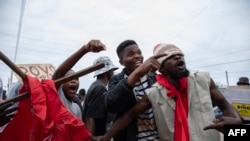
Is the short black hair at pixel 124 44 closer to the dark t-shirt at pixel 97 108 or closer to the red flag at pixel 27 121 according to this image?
the dark t-shirt at pixel 97 108

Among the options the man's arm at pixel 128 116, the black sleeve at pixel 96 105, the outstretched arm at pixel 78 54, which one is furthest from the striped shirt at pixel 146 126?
the black sleeve at pixel 96 105

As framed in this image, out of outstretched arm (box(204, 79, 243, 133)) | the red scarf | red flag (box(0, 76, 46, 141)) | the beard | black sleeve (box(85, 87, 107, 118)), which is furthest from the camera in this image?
black sleeve (box(85, 87, 107, 118))

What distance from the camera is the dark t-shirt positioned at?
3.44 m

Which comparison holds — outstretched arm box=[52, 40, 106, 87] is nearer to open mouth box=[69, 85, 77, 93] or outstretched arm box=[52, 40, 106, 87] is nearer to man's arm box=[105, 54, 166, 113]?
man's arm box=[105, 54, 166, 113]

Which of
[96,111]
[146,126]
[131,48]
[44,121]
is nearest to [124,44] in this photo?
[131,48]

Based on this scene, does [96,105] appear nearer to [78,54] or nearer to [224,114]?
[78,54]

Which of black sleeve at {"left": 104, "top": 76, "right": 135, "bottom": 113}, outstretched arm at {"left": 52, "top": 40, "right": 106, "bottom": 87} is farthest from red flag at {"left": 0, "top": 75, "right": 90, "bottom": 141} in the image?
black sleeve at {"left": 104, "top": 76, "right": 135, "bottom": 113}

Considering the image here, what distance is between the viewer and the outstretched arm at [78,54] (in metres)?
2.06

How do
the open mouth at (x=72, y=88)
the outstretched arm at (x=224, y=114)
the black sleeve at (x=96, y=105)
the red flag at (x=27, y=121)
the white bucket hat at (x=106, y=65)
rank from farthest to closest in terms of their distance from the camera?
1. the white bucket hat at (x=106, y=65)
2. the black sleeve at (x=96, y=105)
3. the open mouth at (x=72, y=88)
4. the outstretched arm at (x=224, y=114)
5. the red flag at (x=27, y=121)

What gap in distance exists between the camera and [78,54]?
7.06 feet

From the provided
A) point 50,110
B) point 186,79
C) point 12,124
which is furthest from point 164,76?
point 12,124

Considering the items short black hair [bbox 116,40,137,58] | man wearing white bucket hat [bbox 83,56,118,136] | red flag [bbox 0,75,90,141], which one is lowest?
man wearing white bucket hat [bbox 83,56,118,136]

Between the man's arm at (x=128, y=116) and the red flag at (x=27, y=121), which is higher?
the red flag at (x=27, y=121)

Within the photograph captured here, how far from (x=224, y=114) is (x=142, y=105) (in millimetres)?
706
